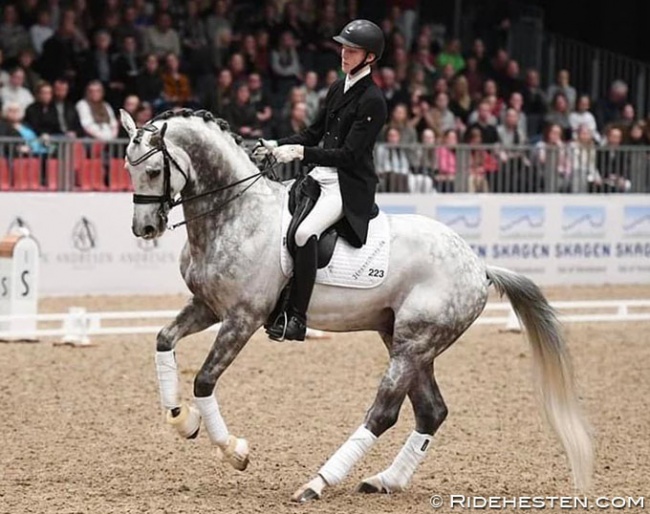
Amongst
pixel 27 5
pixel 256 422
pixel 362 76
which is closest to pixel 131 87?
pixel 27 5

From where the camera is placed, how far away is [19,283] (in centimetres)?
1199

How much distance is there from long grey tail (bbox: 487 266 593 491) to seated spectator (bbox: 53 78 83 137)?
9.01 meters

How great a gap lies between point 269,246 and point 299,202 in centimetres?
28

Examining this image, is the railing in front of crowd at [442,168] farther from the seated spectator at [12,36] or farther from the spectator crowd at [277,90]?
the seated spectator at [12,36]

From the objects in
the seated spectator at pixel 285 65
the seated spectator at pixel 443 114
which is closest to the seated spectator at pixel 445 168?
the seated spectator at pixel 443 114

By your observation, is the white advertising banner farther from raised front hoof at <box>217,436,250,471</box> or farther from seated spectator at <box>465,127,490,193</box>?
raised front hoof at <box>217,436,250,471</box>

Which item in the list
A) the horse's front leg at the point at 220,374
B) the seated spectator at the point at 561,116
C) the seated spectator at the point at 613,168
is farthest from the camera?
the seated spectator at the point at 561,116

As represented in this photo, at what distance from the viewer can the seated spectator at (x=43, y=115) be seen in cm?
1531

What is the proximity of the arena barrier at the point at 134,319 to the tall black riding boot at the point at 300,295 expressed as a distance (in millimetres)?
4557

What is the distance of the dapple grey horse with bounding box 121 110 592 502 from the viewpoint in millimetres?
6824

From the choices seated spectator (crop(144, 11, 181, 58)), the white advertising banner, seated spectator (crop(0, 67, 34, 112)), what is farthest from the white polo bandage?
seated spectator (crop(144, 11, 181, 58))

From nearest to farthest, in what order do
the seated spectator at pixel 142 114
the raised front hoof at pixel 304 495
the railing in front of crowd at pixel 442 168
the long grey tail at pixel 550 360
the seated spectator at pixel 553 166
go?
the raised front hoof at pixel 304 495 < the long grey tail at pixel 550 360 < the railing in front of crowd at pixel 442 168 < the seated spectator at pixel 142 114 < the seated spectator at pixel 553 166

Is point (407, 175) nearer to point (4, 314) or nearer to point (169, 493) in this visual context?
point (4, 314)

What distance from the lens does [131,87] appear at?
16875 millimetres
